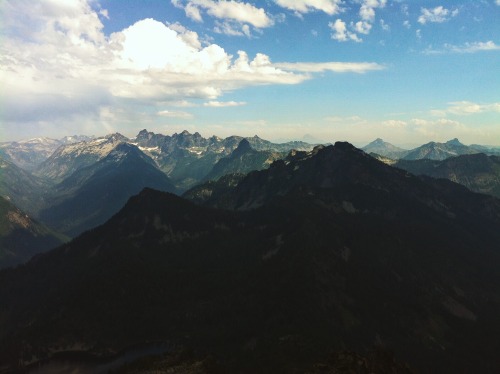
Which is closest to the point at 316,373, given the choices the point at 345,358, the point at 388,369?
the point at 345,358

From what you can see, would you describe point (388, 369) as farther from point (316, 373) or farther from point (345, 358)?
point (316, 373)
